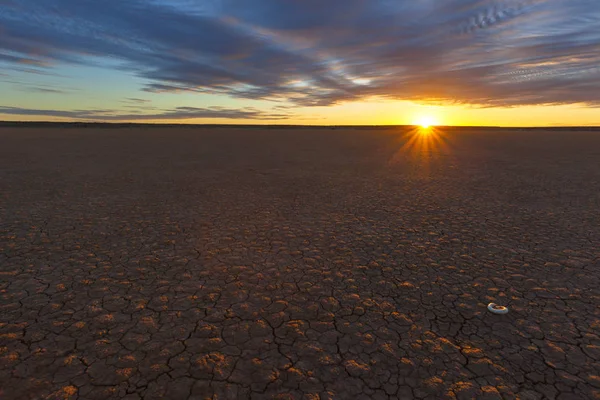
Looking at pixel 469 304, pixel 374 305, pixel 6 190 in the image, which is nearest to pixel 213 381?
pixel 374 305

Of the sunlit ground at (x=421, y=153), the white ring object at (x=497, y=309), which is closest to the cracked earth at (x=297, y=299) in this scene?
the white ring object at (x=497, y=309)

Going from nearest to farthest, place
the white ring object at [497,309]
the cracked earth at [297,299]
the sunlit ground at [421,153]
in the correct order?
the cracked earth at [297,299], the white ring object at [497,309], the sunlit ground at [421,153]

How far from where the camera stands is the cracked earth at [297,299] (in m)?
3.35

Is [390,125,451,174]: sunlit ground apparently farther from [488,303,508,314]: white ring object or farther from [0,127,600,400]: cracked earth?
[488,303,508,314]: white ring object

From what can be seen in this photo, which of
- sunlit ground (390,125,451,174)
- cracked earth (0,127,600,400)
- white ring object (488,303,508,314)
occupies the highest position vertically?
white ring object (488,303,508,314)

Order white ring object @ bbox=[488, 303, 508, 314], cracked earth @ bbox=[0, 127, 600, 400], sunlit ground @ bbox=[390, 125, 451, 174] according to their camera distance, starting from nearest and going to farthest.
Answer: cracked earth @ bbox=[0, 127, 600, 400] → white ring object @ bbox=[488, 303, 508, 314] → sunlit ground @ bbox=[390, 125, 451, 174]

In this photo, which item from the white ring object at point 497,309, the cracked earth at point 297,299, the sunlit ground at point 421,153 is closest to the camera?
the cracked earth at point 297,299

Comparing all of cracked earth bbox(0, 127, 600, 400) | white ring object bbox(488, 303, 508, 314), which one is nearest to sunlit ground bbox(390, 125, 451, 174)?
cracked earth bbox(0, 127, 600, 400)

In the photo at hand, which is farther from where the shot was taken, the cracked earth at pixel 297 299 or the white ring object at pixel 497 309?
the white ring object at pixel 497 309

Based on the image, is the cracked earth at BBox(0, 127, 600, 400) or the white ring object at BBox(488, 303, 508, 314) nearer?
the cracked earth at BBox(0, 127, 600, 400)

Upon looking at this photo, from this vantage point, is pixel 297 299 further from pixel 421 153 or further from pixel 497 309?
pixel 421 153

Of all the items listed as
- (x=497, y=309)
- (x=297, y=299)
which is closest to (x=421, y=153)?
(x=497, y=309)

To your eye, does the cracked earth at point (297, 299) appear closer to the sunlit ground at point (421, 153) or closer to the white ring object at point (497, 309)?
the white ring object at point (497, 309)

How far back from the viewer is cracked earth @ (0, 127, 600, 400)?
3354 mm
